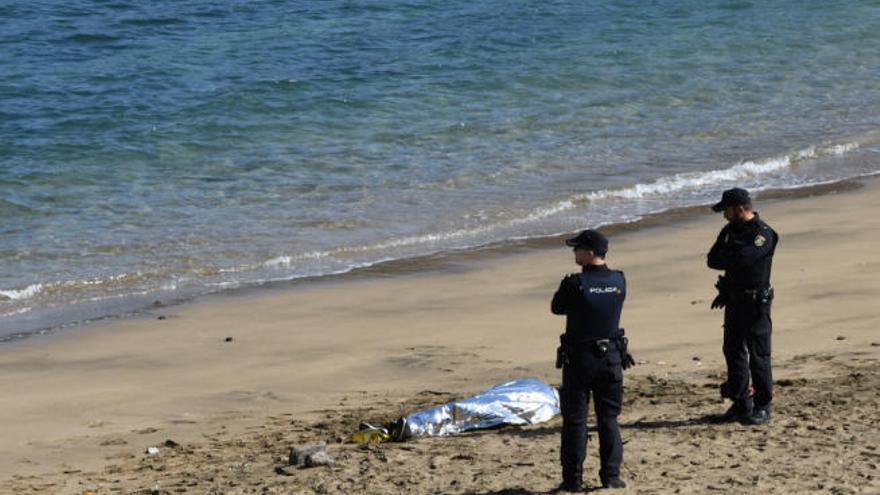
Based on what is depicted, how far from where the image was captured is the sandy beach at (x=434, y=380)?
26.5 ft

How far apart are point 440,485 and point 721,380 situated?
8.57ft

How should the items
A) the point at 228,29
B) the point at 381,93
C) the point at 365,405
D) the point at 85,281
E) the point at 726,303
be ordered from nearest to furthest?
the point at 726,303 → the point at 365,405 → the point at 85,281 → the point at 381,93 → the point at 228,29

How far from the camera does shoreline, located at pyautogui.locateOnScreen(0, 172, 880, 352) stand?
1212 centimetres

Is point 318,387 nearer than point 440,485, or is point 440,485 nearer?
point 440,485

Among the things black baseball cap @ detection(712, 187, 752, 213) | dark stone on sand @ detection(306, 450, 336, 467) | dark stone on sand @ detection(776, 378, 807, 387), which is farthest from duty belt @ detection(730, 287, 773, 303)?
dark stone on sand @ detection(306, 450, 336, 467)

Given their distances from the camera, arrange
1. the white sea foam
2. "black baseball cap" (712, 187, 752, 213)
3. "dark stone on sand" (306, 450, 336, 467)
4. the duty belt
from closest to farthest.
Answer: "dark stone on sand" (306, 450, 336, 467) < "black baseball cap" (712, 187, 752, 213) < the duty belt < the white sea foam

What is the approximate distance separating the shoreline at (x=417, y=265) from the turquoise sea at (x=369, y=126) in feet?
0.52

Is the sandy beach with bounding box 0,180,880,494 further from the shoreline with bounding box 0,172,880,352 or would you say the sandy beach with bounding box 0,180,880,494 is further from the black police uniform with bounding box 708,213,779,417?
the black police uniform with bounding box 708,213,779,417

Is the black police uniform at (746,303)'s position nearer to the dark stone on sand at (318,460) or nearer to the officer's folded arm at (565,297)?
the officer's folded arm at (565,297)

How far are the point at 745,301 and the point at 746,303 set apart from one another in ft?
0.04

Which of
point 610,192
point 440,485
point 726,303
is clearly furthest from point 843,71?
point 440,485

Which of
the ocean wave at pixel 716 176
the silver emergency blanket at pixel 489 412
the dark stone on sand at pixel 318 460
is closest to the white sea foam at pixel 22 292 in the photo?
the silver emergency blanket at pixel 489 412

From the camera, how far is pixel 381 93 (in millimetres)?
22047

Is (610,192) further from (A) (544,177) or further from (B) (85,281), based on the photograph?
(B) (85,281)
